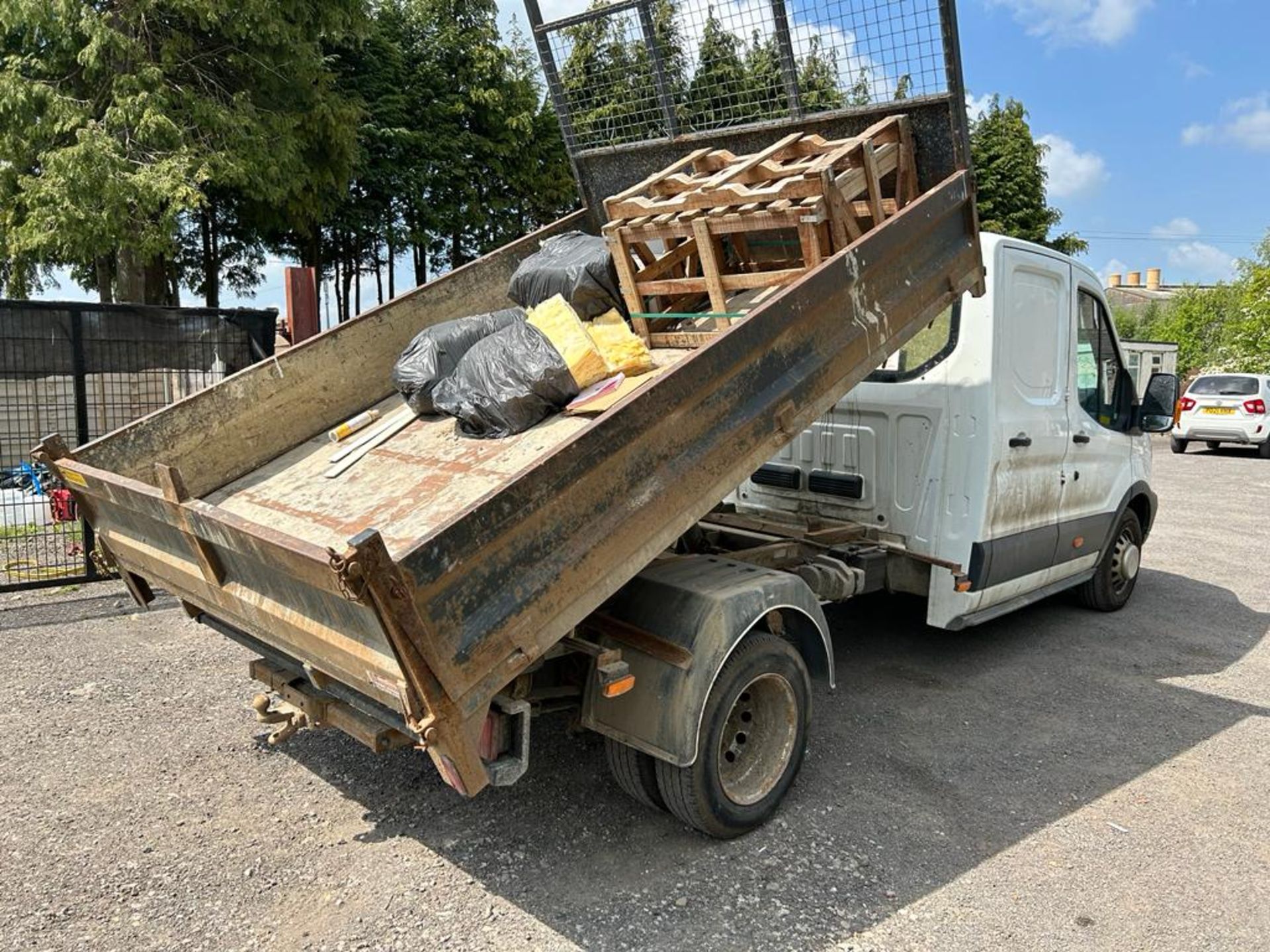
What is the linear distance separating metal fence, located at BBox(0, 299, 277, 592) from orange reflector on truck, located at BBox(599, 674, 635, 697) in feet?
16.8

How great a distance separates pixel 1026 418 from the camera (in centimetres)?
510

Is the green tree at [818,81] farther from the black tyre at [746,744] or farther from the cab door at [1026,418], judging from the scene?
the black tyre at [746,744]

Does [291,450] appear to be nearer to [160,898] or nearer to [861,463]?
[160,898]

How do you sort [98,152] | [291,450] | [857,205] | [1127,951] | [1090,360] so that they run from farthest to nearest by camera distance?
[98,152] < [1090,360] < [291,450] < [857,205] < [1127,951]

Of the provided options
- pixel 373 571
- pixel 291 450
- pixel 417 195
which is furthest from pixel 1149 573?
pixel 417 195

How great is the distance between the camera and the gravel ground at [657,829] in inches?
121

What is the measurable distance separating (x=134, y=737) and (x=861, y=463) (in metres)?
3.90

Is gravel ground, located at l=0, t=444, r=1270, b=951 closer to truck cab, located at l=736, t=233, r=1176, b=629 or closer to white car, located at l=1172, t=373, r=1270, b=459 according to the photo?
truck cab, located at l=736, t=233, r=1176, b=629

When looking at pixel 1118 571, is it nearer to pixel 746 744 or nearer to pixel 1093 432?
pixel 1093 432

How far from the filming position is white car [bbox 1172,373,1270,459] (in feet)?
59.7

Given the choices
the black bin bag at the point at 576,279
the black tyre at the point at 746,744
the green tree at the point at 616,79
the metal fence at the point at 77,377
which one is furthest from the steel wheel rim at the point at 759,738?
the metal fence at the point at 77,377

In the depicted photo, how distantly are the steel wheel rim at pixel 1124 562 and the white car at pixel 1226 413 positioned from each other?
43.1ft

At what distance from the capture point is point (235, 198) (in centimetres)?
1770

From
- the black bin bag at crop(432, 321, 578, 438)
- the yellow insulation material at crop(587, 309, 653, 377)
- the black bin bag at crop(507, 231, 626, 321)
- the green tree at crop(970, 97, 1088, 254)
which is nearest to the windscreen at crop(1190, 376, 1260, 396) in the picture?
the green tree at crop(970, 97, 1088, 254)
